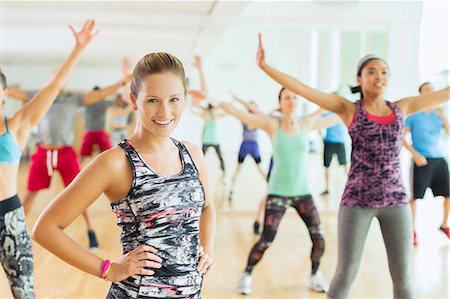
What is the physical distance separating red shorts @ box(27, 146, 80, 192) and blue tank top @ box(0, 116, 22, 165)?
2.34 m

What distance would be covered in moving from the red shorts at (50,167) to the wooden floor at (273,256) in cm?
61

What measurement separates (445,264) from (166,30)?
3.96 metres

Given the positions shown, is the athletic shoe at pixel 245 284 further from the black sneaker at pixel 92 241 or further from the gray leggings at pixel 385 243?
the black sneaker at pixel 92 241

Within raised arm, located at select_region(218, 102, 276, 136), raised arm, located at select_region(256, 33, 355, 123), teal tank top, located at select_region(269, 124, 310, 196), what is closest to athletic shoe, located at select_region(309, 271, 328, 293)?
teal tank top, located at select_region(269, 124, 310, 196)

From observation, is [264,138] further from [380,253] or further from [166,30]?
[380,253]

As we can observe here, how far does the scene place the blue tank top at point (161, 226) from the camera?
56.5 inches

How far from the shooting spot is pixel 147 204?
1.43 meters

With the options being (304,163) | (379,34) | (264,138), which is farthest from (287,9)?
(304,163)

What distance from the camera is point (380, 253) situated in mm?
4938

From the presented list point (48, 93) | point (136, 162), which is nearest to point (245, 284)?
point (48, 93)

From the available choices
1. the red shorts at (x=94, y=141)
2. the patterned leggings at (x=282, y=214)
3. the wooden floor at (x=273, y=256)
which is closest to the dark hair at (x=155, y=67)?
the patterned leggings at (x=282, y=214)

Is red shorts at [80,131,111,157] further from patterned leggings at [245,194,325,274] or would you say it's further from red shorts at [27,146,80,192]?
patterned leggings at [245,194,325,274]

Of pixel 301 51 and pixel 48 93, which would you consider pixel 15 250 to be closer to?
pixel 48 93

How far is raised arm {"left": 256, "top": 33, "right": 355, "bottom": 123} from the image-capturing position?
2826 millimetres
